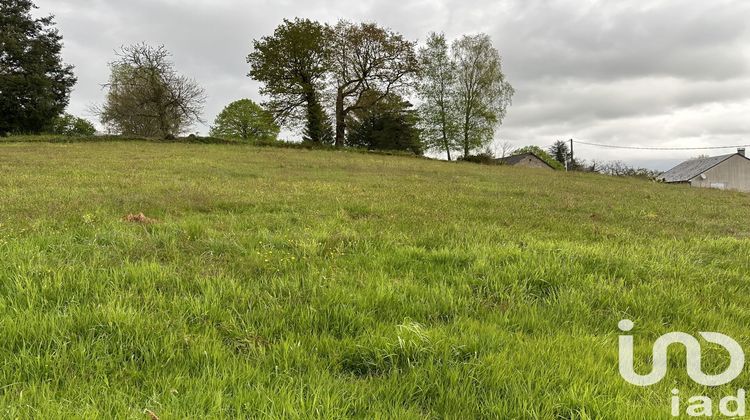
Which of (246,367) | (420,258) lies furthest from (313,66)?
(246,367)

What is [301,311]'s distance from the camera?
3338 mm

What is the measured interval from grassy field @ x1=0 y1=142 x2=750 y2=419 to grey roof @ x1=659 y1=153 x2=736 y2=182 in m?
61.7

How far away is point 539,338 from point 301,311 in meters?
1.85

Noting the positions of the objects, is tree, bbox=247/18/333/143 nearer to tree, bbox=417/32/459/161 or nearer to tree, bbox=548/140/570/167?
tree, bbox=417/32/459/161

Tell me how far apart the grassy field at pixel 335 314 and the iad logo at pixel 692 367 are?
2.9 inches

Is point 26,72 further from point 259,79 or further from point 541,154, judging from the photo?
point 541,154

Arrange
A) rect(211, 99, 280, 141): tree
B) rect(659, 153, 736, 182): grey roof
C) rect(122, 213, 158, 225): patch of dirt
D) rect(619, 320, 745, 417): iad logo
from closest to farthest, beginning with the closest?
rect(619, 320, 745, 417): iad logo, rect(122, 213, 158, 225): patch of dirt, rect(659, 153, 736, 182): grey roof, rect(211, 99, 280, 141): tree

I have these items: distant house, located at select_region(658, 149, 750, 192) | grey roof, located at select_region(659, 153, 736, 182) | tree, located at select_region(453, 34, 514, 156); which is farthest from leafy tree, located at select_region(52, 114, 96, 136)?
grey roof, located at select_region(659, 153, 736, 182)

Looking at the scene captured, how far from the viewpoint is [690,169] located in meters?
59.5

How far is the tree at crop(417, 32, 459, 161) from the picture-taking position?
4647cm

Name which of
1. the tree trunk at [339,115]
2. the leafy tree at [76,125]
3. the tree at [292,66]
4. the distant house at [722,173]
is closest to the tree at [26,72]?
the leafy tree at [76,125]

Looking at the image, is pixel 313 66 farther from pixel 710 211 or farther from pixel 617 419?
pixel 617 419

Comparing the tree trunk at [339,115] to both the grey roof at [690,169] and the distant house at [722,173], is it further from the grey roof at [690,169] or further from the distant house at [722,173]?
the grey roof at [690,169]

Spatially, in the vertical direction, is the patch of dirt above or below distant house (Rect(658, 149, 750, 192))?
below
